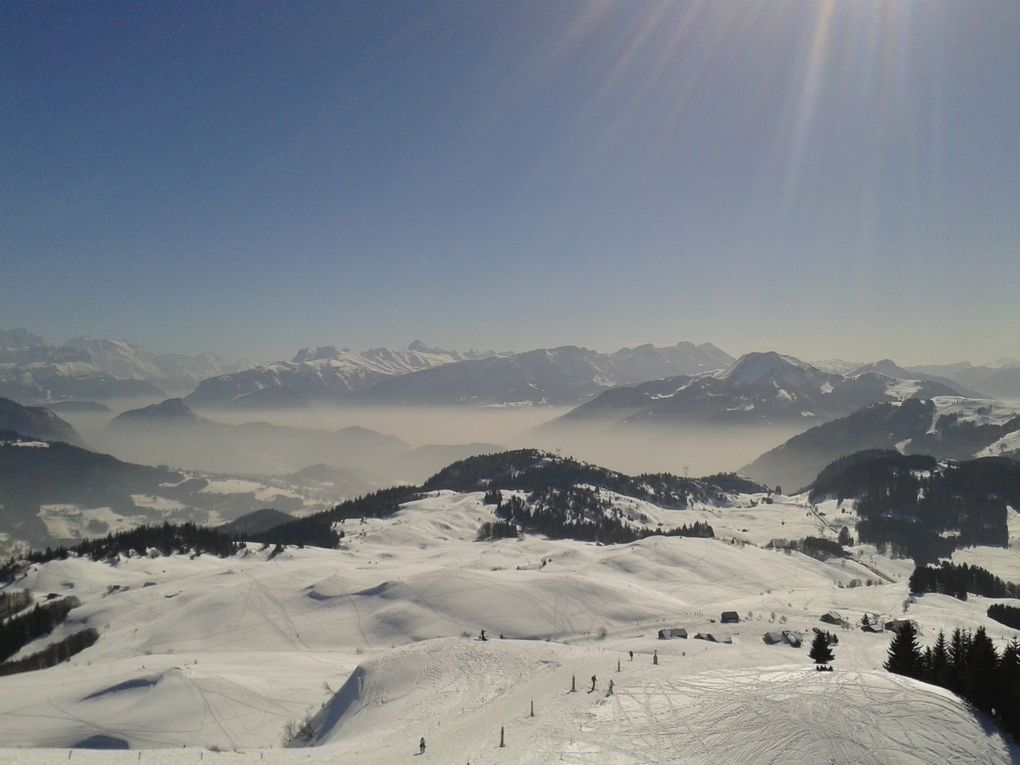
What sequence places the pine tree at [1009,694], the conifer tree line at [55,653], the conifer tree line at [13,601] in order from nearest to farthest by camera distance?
the pine tree at [1009,694] → the conifer tree line at [55,653] → the conifer tree line at [13,601]

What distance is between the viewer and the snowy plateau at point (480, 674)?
2627 centimetres

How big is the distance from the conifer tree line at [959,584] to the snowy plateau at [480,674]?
9953 millimetres

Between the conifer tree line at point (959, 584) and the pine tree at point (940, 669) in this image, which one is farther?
the conifer tree line at point (959, 584)

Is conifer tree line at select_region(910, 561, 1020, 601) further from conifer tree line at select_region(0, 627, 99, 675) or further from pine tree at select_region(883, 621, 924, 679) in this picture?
conifer tree line at select_region(0, 627, 99, 675)

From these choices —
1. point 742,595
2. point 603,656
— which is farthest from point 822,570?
point 603,656

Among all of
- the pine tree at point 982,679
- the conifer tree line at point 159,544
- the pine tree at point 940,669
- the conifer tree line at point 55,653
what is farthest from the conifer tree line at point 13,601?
the pine tree at point 982,679

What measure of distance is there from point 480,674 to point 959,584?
507ft

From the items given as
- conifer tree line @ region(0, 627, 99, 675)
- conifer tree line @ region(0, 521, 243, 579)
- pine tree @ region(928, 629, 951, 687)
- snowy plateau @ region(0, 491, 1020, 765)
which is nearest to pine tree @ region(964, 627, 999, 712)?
snowy plateau @ region(0, 491, 1020, 765)

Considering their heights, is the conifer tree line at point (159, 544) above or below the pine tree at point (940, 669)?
below

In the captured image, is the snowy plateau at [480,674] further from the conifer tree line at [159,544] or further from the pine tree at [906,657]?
the conifer tree line at [159,544]

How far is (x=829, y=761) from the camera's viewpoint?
23.3 metres

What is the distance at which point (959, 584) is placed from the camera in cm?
14050

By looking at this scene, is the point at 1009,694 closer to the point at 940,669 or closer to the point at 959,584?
the point at 940,669

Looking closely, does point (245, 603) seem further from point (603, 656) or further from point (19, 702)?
point (603, 656)
